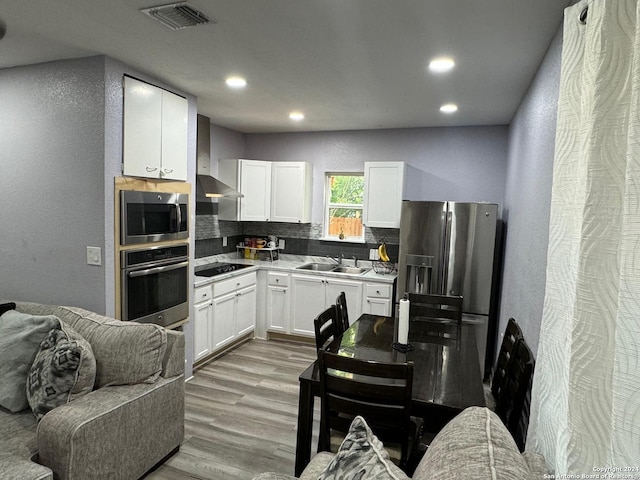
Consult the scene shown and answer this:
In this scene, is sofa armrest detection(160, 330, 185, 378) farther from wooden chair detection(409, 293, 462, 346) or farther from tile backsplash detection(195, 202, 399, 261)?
tile backsplash detection(195, 202, 399, 261)

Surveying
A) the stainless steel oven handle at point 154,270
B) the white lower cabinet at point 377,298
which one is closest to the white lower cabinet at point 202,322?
the stainless steel oven handle at point 154,270

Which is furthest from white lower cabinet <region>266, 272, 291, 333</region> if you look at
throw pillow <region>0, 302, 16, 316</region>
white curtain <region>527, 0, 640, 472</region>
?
white curtain <region>527, 0, 640, 472</region>

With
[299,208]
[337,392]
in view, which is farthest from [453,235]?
[337,392]

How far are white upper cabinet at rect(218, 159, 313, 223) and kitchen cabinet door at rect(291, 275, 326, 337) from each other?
0.85 meters

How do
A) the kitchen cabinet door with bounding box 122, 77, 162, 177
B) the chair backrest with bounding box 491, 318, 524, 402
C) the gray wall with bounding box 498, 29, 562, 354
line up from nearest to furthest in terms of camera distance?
the gray wall with bounding box 498, 29, 562, 354, the chair backrest with bounding box 491, 318, 524, 402, the kitchen cabinet door with bounding box 122, 77, 162, 177

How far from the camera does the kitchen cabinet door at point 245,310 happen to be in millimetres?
4613

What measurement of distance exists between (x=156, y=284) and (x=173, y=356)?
80 cm

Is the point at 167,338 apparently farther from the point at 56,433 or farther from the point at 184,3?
the point at 184,3

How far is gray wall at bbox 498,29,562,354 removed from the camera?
209cm

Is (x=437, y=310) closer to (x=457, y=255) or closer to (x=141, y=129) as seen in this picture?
(x=457, y=255)


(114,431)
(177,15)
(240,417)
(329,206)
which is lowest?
(240,417)

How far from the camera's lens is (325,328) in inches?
106

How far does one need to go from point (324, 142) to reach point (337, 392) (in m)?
3.95

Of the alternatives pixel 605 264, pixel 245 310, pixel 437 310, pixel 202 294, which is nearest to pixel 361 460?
pixel 605 264
